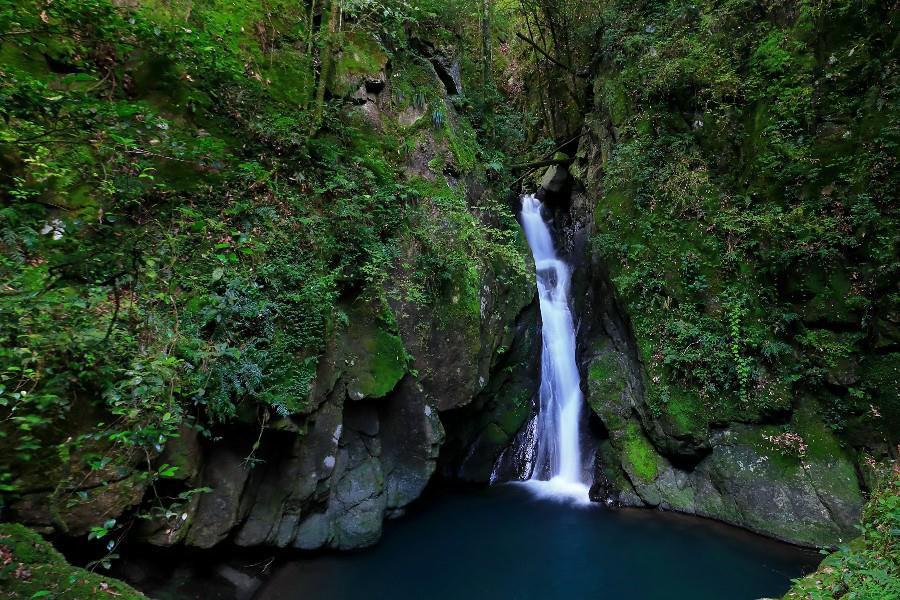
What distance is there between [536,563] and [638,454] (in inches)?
121

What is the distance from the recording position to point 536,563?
7070mm

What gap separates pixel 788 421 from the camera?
25.3 ft

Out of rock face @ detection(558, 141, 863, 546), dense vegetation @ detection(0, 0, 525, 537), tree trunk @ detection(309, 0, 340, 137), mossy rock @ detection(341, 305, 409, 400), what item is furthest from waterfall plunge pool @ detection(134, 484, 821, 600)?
tree trunk @ detection(309, 0, 340, 137)

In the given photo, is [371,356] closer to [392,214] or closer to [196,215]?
[392,214]

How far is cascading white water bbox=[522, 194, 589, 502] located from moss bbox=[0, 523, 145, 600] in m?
8.02

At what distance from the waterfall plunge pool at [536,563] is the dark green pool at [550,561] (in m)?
0.02

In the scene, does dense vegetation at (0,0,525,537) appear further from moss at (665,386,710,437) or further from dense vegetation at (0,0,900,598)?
moss at (665,386,710,437)

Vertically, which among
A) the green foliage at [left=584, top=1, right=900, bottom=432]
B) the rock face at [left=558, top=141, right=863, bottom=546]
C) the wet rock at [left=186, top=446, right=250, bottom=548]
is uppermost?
the green foliage at [left=584, top=1, right=900, bottom=432]

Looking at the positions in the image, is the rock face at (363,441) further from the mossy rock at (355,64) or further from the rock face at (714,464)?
the mossy rock at (355,64)

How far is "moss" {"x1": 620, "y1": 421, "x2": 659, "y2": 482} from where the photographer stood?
8.38m

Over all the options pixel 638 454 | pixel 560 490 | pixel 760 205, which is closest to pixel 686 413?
pixel 638 454

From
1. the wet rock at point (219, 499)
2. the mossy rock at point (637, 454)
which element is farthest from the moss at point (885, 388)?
the wet rock at point (219, 499)

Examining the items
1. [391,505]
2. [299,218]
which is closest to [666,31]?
[299,218]

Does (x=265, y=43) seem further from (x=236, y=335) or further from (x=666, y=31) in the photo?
(x=666, y=31)
